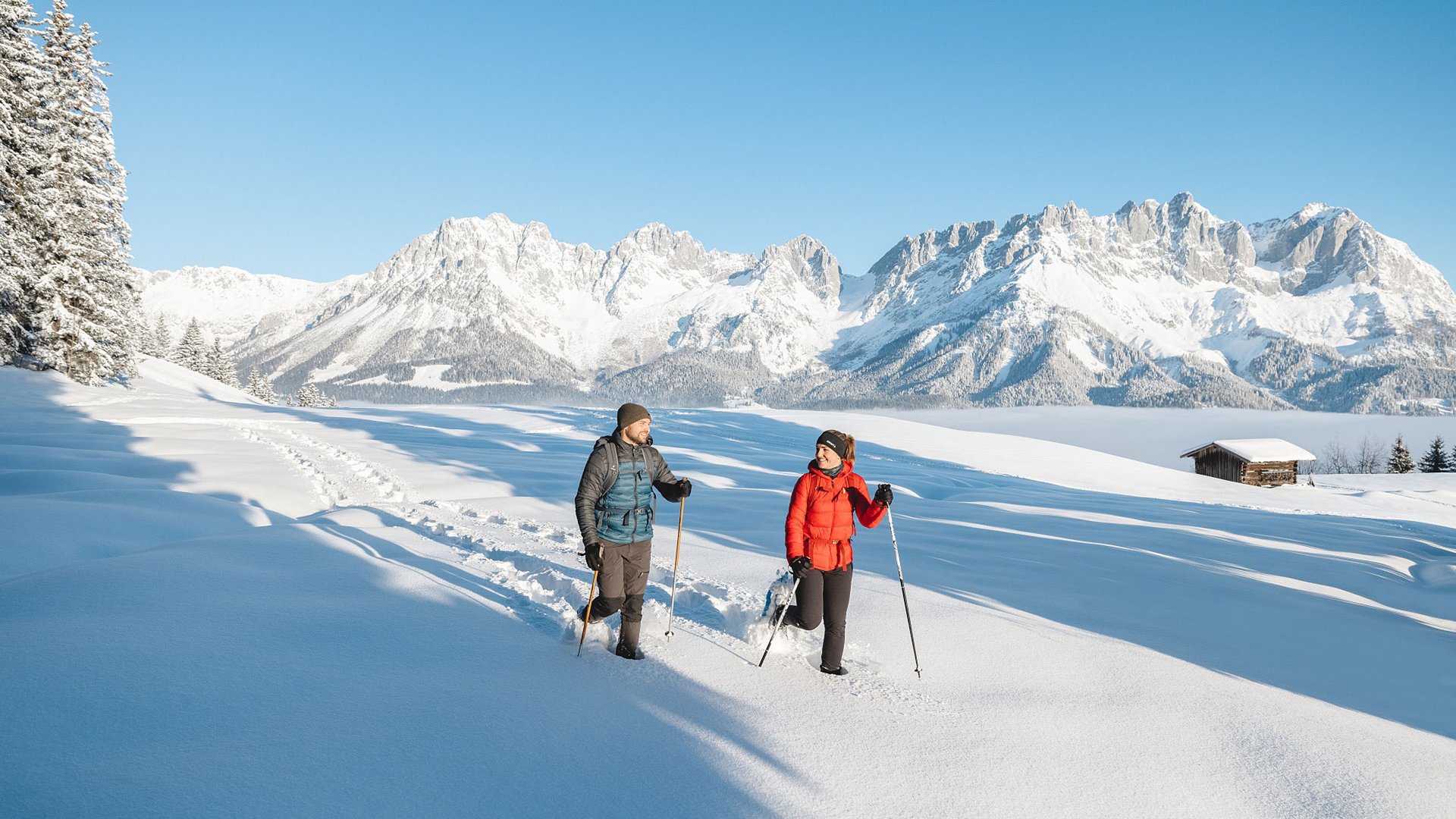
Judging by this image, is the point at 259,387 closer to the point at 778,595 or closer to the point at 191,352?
the point at 191,352

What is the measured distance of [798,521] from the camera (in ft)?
18.8

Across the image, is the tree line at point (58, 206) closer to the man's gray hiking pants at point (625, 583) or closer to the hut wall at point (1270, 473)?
the man's gray hiking pants at point (625, 583)

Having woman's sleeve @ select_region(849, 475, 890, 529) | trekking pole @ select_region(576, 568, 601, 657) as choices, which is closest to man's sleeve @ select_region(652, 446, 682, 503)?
trekking pole @ select_region(576, 568, 601, 657)

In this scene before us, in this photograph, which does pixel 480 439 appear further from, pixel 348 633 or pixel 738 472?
pixel 348 633

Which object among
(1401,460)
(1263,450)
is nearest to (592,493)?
(1263,450)

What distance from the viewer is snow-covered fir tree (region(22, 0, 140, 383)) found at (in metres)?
28.2

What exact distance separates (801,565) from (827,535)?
0.35 m

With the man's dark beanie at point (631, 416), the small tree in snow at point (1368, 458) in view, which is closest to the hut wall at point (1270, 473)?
the man's dark beanie at point (631, 416)

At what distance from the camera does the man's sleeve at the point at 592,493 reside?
5.57m

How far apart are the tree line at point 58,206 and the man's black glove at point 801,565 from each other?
1377 inches

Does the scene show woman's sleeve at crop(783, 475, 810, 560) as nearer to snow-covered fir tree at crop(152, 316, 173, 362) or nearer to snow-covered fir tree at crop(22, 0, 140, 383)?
snow-covered fir tree at crop(22, 0, 140, 383)

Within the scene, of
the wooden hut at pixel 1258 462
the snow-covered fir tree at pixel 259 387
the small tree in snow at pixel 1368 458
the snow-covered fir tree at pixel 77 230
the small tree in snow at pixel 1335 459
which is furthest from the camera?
the small tree in snow at pixel 1335 459

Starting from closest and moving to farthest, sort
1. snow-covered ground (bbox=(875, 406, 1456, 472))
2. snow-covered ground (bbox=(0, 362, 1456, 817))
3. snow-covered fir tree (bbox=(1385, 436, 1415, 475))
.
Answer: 1. snow-covered ground (bbox=(0, 362, 1456, 817))
2. snow-covered fir tree (bbox=(1385, 436, 1415, 475))
3. snow-covered ground (bbox=(875, 406, 1456, 472))

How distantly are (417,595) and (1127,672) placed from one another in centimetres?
690
